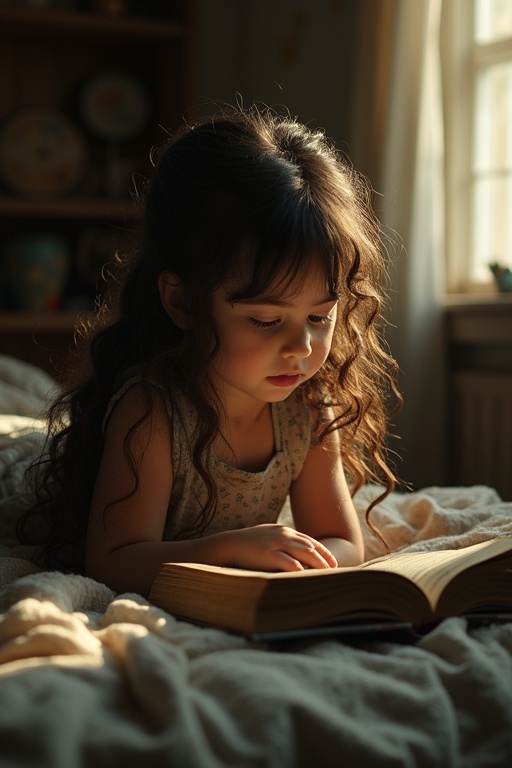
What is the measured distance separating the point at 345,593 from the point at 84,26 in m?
2.55

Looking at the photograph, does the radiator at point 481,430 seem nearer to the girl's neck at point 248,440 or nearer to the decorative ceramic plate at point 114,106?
the girl's neck at point 248,440

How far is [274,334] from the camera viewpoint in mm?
1012

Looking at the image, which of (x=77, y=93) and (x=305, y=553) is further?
(x=77, y=93)

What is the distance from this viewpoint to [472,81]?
240 cm

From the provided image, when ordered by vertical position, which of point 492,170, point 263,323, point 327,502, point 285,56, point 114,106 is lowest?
point 327,502

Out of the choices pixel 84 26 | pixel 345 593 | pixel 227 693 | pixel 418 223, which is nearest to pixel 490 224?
pixel 418 223

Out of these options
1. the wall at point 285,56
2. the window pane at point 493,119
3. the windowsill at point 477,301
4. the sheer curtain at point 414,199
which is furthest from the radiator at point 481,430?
the wall at point 285,56

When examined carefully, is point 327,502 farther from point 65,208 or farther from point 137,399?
point 65,208

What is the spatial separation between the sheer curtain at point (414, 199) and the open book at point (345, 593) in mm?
1500

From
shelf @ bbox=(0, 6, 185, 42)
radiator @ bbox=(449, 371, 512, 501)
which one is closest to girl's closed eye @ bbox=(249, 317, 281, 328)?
radiator @ bbox=(449, 371, 512, 501)

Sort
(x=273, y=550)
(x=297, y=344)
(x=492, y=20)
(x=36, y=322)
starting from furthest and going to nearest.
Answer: (x=36, y=322) → (x=492, y=20) → (x=297, y=344) → (x=273, y=550)

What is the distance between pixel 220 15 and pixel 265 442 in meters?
2.57

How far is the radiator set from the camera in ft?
7.36

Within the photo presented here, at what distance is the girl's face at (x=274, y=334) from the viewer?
1003 millimetres
